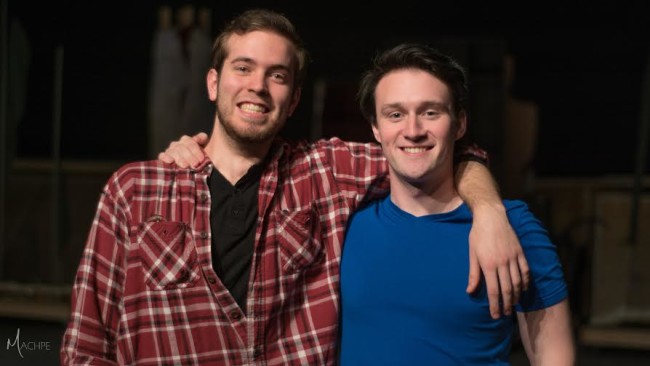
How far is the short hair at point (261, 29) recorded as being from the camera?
195 cm

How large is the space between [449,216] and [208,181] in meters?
0.50

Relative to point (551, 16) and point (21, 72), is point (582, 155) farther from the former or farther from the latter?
point (21, 72)

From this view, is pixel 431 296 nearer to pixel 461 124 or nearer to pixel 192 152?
pixel 461 124

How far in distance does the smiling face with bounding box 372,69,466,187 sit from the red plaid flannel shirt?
24cm

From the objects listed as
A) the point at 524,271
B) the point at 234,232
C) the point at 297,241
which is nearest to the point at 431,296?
the point at 524,271

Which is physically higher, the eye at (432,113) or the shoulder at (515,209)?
the eye at (432,113)

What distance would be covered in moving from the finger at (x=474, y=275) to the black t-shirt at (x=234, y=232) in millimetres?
435

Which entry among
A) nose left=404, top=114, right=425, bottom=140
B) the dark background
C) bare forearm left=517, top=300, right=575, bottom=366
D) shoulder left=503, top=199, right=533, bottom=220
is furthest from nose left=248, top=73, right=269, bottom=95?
the dark background

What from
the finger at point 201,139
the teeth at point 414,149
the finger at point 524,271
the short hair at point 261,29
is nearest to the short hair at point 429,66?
the teeth at point 414,149

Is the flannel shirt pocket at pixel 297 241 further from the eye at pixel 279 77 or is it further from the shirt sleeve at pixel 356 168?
the eye at pixel 279 77

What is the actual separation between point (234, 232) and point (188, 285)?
0.45 ft

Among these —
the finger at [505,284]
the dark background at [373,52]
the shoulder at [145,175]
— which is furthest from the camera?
the dark background at [373,52]

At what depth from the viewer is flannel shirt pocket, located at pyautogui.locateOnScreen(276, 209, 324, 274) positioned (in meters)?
1.86

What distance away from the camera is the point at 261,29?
1.95 metres
